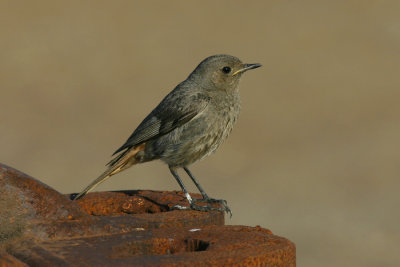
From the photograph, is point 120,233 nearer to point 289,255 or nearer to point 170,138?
point 289,255

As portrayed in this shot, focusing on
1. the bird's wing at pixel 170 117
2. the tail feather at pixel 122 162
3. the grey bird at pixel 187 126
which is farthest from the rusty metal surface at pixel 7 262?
the bird's wing at pixel 170 117

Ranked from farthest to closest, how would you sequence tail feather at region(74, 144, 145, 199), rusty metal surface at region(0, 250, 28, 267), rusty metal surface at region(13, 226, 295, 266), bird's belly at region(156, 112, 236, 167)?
bird's belly at region(156, 112, 236, 167)
tail feather at region(74, 144, 145, 199)
rusty metal surface at region(13, 226, 295, 266)
rusty metal surface at region(0, 250, 28, 267)

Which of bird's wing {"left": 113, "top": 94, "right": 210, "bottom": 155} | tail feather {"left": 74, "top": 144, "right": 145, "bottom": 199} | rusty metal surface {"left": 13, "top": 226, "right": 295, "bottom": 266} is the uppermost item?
bird's wing {"left": 113, "top": 94, "right": 210, "bottom": 155}

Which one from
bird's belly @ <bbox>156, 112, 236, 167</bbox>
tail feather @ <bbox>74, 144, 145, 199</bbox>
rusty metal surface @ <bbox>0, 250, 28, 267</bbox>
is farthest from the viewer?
bird's belly @ <bbox>156, 112, 236, 167</bbox>

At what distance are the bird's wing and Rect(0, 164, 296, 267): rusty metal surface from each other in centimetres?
330

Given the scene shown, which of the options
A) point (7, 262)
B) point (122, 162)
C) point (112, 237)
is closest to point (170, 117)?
point (122, 162)

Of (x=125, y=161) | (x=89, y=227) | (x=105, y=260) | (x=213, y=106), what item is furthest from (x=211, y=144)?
(x=105, y=260)

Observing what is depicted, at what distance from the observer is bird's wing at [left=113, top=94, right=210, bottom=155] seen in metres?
6.01

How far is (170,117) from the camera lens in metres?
6.14

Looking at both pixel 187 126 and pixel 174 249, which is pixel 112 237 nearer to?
pixel 174 249

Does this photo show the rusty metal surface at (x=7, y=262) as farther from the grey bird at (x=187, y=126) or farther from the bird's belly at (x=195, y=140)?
the bird's belly at (x=195, y=140)

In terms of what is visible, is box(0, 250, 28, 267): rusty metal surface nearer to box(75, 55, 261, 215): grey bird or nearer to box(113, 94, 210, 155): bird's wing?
box(75, 55, 261, 215): grey bird

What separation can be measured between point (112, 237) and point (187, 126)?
3757 millimetres

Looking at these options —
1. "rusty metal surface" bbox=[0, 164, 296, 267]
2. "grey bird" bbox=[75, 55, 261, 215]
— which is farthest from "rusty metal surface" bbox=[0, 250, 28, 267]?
"grey bird" bbox=[75, 55, 261, 215]
